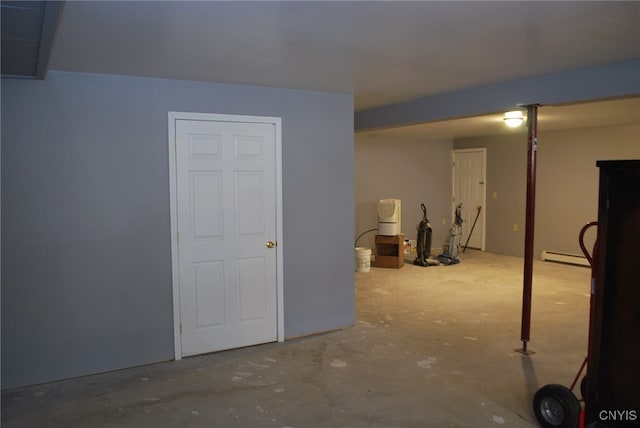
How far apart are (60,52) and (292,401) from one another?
2.64 meters

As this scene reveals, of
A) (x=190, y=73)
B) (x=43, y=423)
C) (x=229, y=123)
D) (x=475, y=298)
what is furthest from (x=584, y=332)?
(x=43, y=423)

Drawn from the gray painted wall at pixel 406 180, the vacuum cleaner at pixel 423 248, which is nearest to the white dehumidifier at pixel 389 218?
the vacuum cleaner at pixel 423 248

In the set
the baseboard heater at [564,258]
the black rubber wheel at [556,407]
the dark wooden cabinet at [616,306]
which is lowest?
the black rubber wheel at [556,407]

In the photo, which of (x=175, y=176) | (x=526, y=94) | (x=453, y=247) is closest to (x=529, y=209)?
(x=526, y=94)

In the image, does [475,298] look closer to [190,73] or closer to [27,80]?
[190,73]

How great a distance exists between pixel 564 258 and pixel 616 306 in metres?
5.83

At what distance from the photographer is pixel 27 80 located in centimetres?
330

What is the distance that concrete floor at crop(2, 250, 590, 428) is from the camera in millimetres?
2973

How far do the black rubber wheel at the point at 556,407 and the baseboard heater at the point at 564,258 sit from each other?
5210mm

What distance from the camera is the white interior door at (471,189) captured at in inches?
354

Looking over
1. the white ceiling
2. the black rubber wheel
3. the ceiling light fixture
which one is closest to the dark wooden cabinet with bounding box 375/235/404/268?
the ceiling light fixture

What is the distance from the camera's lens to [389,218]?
7457 millimetres

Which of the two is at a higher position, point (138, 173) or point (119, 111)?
point (119, 111)

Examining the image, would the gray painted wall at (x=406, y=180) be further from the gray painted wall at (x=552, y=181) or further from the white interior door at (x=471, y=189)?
the gray painted wall at (x=552, y=181)
